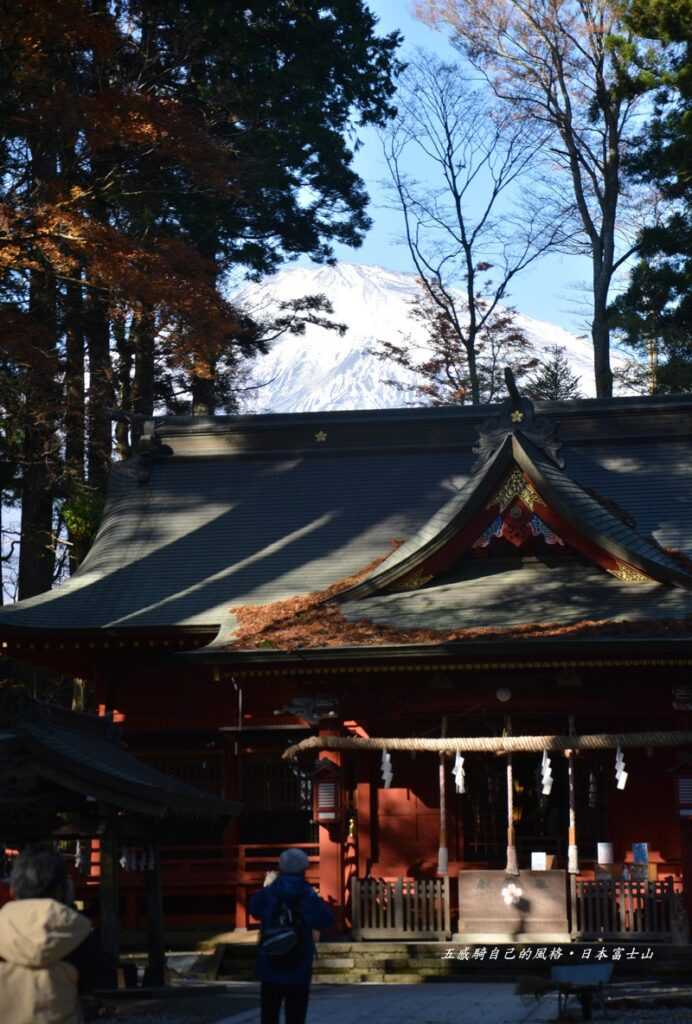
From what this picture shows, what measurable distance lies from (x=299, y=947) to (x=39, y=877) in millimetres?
3688

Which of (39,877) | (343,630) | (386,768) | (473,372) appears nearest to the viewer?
(39,877)

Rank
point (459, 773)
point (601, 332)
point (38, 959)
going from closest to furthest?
point (38, 959) → point (459, 773) → point (601, 332)

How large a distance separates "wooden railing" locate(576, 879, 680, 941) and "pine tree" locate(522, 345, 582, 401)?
2496 centimetres

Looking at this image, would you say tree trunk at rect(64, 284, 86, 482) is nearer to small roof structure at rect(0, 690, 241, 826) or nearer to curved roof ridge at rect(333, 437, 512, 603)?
curved roof ridge at rect(333, 437, 512, 603)

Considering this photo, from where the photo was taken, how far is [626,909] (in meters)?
16.8

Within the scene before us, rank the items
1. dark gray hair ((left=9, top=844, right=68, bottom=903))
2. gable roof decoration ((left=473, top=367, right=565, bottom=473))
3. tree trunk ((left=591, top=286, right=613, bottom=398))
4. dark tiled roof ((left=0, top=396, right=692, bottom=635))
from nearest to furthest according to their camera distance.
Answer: dark gray hair ((left=9, top=844, right=68, bottom=903)), gable roof decoration ((left=473, top=367, right=565, bottom=473)), dark tiled roof ((left=0, top=396, right=692, bottom=635)), tree trunk ((left=591, top=286, right=613, bottom=398))

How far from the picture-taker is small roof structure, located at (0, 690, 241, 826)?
12.0 meters

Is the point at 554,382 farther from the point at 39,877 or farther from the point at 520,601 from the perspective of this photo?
the point at 39,877

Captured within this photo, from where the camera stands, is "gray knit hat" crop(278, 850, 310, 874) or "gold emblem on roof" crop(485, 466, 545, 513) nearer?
"gray knit hat" crop(278, 850, 310, 874)

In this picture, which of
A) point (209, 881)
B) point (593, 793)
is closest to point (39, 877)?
point (209, 881)

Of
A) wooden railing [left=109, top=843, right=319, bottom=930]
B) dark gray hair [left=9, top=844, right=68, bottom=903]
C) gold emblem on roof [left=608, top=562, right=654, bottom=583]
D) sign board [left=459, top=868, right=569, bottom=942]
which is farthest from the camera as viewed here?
wooden railing [left=109, top=843, right=319, bottom=930]

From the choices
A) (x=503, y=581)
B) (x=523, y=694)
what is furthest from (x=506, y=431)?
(x=523, y=694)

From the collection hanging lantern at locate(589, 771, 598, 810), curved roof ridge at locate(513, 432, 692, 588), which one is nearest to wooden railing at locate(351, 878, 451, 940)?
hanging lantern at locate(589, 771, 598, 810)

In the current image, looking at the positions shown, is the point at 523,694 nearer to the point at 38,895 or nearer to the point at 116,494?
the point at 116,494
